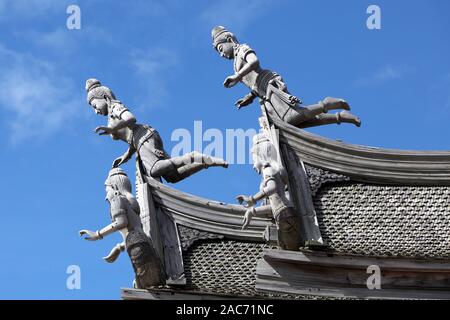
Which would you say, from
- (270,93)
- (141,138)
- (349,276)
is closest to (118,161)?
(141,138)

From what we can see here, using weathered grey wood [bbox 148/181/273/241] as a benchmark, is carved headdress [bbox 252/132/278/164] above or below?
above

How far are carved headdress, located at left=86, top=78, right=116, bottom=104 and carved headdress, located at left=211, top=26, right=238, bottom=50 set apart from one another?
7.26ft

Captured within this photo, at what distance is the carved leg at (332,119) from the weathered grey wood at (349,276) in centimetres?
345

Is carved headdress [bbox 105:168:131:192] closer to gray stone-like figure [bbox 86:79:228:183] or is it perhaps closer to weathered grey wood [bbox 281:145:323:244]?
gray stone-like figure [bbox 86:79:228:183]

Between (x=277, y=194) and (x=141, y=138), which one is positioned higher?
(x=141, y=138)

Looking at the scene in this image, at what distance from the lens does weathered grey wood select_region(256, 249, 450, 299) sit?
25625 millimetres

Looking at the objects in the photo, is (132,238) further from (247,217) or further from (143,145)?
(143,145)

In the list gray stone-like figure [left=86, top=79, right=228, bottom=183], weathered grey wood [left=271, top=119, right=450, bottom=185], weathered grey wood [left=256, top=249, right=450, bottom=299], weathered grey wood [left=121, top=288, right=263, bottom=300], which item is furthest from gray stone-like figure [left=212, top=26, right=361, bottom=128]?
weathered grey wood [left=121, top=288, right=263, bottom=300]

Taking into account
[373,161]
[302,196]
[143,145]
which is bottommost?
[302,196]

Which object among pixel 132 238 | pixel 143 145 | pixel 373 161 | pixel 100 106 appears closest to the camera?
pixel 132 238

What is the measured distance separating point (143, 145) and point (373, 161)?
14.5 ft

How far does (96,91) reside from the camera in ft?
99.3

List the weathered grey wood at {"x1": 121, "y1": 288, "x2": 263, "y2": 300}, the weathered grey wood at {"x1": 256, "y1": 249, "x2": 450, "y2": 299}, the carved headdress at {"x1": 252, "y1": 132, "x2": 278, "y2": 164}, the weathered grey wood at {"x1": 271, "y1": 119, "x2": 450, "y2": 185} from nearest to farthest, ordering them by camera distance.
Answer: the weathered grey wood at {"x1": 121, "y1": 288, "x2": 263, "y2": 300}
the weathered grey wood at {"x1": 256, "y1": 249, "x2": 450, "y2": 299}
the carved headdress at {"x1": 252, "y1": 132, "x2": 278, "y2": 164}
the weathered grey wood at {"x1": 271, "y1": 119, "x2": 450, "y2": 185}
